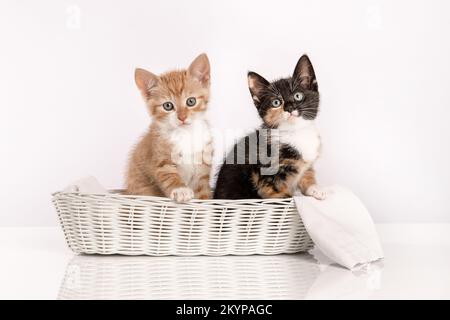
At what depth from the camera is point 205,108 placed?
229cm

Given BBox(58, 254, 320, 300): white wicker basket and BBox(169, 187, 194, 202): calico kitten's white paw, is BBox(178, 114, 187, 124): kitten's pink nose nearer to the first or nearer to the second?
BBox(169, 187, 194, 202): calico kitten's white paw

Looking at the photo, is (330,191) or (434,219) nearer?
(330,191)

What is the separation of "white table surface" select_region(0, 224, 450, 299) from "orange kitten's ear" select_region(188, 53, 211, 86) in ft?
2.12

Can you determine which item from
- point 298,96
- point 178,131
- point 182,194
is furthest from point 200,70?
point 182,194

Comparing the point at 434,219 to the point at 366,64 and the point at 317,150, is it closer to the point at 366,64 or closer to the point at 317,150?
the point at 366,64

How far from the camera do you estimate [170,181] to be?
217 centimetres

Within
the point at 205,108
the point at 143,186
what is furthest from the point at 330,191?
the point at 143,186

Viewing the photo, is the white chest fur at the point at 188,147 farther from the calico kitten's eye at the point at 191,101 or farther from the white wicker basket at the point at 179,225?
the white wicker basket at the point at 179,225

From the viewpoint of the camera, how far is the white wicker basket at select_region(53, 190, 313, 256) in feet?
6.83

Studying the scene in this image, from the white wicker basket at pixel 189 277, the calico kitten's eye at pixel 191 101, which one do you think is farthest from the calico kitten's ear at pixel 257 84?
the white wicker basket at pixel 189 277

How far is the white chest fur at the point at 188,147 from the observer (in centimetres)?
223

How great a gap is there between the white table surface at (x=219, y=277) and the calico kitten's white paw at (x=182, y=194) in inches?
8.2
